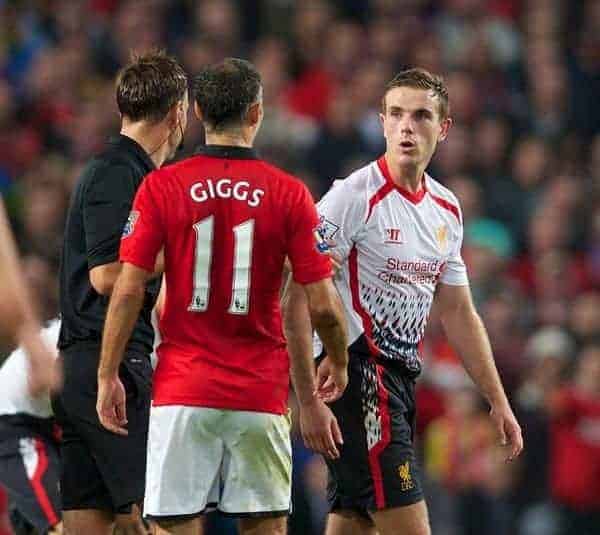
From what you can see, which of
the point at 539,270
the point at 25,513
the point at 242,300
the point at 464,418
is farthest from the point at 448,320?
the point at 539,270

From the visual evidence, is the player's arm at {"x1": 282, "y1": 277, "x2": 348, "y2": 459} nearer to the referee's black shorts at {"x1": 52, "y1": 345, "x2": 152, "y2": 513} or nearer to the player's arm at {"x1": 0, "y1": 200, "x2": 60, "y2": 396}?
the referee's black shorts at {"x1": 52, "y1": 345, "x2": 152, "y2": 513}

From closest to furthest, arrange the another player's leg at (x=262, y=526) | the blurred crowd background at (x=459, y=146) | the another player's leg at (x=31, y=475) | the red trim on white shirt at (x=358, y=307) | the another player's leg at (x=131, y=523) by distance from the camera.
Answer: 1. the another player's leg at (x=262, y=526)
2. the another player's leg at (x=131, y=523)
3. the red trim on white shirt at (x=358, y=307)
4. the another player's leg at (x=31, y=475)
5. the blurred crowd background at (x=459, y=146)

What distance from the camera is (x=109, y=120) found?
12281 mm

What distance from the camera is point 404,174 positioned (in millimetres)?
6285

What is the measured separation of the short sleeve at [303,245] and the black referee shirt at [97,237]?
0.62m

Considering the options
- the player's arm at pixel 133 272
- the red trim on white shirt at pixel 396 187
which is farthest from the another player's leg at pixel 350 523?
the player's arm at pixel 133 272

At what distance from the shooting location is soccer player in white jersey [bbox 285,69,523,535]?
613 cm

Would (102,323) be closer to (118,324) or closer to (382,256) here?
(118,324)

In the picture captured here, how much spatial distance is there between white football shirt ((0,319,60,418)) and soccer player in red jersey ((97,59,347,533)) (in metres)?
1.30

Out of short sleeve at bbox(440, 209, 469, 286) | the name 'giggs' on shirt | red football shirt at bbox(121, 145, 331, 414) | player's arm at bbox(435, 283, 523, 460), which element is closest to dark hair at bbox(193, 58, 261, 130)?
red football shirt at bbox(121, 145, 331, 414)

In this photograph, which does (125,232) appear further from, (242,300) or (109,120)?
(109,120)

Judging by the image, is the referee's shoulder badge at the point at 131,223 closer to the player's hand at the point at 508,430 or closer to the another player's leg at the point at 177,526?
the another player's leg at the point at 177,526

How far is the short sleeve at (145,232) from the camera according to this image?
17.5ft

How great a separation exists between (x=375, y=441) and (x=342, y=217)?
888 mm
